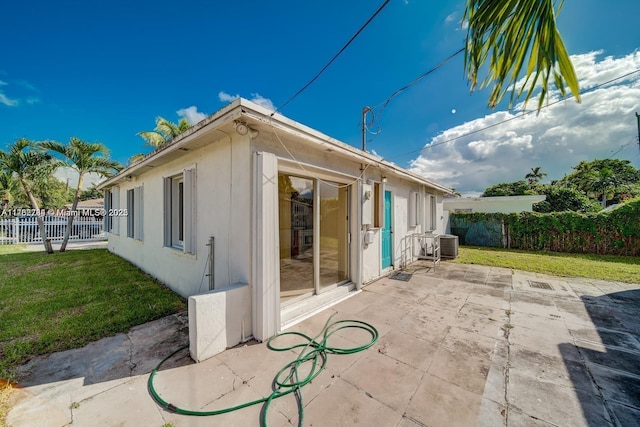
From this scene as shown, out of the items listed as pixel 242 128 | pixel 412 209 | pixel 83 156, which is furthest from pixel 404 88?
pixel 83 156

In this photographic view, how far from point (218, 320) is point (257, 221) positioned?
1.33 m

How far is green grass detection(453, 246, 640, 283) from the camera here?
20.8ft

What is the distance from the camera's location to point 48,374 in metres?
2.43

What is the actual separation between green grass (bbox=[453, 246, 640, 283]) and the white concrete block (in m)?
8.00

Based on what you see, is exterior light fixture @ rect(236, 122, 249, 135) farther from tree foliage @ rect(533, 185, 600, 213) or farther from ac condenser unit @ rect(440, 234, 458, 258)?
tree foliage @ rect(533, 185, 600, 213)

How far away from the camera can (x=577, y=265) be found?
7539mm

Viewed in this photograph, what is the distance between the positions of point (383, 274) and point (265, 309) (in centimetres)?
411

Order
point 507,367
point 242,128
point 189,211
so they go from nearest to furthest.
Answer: point 507,367 → point 242,128 → point 189,211

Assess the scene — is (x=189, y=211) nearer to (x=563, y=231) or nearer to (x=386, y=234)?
(x=386, y=234)

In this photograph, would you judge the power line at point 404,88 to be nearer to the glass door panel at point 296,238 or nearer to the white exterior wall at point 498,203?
the glass door panel at point 296,238

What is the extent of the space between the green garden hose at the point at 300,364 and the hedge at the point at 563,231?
12093mm

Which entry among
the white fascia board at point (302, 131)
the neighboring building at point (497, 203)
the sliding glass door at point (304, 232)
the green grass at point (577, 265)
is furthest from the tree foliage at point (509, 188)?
the sliding glass door at point (304, 232)

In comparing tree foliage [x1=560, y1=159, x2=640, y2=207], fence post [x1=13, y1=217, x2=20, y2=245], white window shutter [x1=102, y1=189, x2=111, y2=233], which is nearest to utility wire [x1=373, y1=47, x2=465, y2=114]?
white window shutter [x1=102, y1=189, x2=111, y2=233]

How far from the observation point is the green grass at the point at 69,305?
303 centimetres
